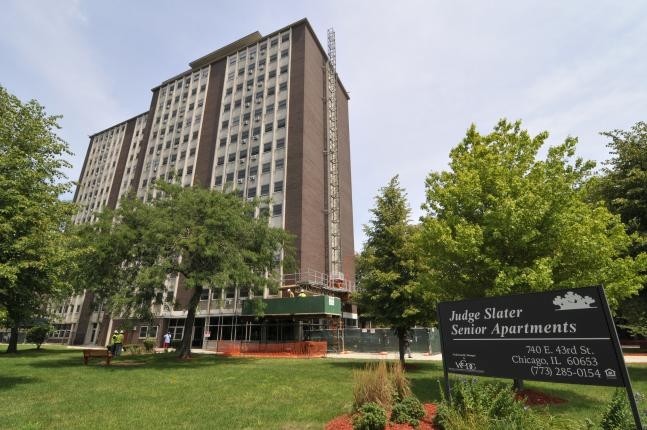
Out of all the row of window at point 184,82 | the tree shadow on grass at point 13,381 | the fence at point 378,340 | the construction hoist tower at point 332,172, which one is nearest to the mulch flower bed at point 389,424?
the tree shadow on grass at point 13,381

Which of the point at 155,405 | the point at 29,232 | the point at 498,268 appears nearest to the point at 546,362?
the point at 498,268

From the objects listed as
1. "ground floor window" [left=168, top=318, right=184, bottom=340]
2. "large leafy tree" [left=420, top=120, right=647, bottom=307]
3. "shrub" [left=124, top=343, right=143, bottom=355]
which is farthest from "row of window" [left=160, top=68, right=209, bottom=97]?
"large leafy tree" [left=420, top=120, right=647, bottom=307]

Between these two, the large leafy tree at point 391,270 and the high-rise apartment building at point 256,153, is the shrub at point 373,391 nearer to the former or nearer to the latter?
the large leafy tree at point 391,270

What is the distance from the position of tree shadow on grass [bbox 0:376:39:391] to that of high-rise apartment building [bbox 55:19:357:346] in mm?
19421

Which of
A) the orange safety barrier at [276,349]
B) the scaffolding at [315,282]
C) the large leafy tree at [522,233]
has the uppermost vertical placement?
the scaffolding at [315,282]

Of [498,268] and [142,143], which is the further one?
[142,143]

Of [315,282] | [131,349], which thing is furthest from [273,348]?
[131,349]

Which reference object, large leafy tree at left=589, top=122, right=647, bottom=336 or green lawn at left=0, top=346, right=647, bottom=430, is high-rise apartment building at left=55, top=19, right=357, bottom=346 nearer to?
green lawn at left=0, top=346, right=647, bottom=430

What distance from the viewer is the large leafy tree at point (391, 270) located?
18.9 m

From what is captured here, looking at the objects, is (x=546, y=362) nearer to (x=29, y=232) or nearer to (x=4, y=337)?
(x=29, y=232)

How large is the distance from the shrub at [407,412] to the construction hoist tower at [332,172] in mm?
32332

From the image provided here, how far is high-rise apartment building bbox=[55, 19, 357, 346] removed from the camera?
40.1m

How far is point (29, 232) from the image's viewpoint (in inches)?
476

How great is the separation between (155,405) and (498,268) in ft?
34.9
